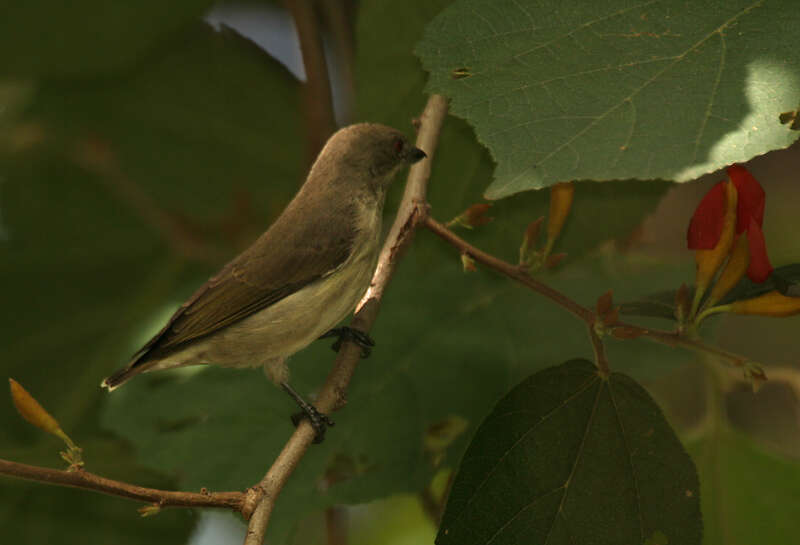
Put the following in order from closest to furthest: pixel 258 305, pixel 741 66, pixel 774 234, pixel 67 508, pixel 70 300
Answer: pixel 741 66, pixel 258 305, pixel 67 508, pixel 70 300, pixel 774 234

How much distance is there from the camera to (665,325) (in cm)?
292

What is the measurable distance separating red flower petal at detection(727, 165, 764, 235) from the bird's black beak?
748 mm

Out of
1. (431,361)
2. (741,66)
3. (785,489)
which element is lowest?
(785,489)

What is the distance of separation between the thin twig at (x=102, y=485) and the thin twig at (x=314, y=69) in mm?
2037

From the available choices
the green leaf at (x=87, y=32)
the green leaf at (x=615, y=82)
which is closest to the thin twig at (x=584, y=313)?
the green leaf at (x=615, y=82)

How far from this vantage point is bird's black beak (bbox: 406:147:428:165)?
7.91 ft

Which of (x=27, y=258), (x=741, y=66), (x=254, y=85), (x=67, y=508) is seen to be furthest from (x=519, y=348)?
(x=27, y=258)

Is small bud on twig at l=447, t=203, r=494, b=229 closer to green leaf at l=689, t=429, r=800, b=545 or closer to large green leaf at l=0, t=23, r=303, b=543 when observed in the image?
green leaf at l=689, t=429, r=800, b=545

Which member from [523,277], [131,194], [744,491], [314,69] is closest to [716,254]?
[523,277]

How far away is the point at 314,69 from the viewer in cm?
331

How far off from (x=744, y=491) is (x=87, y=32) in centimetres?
255

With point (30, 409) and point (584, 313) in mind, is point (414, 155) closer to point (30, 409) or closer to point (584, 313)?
point (584, 313)

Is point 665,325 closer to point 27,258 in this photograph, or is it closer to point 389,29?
point 389,29

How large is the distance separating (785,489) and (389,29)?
1666 millimetres
